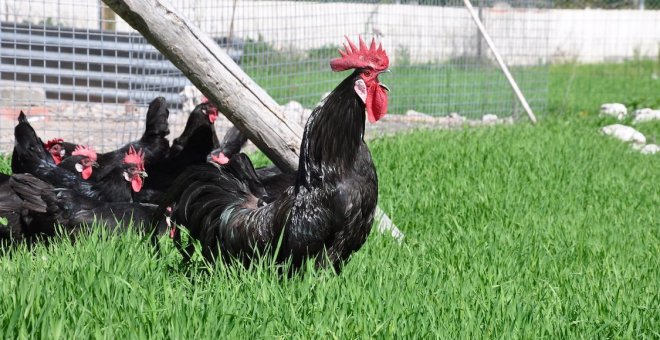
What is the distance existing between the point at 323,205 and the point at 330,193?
0.23 feet

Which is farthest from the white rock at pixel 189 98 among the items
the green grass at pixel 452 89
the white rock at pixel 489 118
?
the white rock at pixel 489 118

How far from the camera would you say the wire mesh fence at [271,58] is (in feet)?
31.4

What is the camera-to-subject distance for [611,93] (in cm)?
1773

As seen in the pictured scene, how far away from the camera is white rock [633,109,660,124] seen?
45.4 feet

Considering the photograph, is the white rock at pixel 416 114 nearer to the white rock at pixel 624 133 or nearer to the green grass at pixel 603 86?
the white rock at pixel 624 133

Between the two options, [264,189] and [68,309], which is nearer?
[68,309]

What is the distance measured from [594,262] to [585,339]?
169 centimetres

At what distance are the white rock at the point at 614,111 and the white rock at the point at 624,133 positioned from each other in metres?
1.47

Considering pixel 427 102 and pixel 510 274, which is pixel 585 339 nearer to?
pixel 510 274

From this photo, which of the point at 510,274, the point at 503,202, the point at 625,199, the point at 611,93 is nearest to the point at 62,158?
the point at 503,202

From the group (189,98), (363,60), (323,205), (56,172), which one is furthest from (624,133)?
(323,205)

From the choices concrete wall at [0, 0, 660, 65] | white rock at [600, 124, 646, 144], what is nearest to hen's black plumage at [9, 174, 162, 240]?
concrete wall at [0, 0, 660, 65]

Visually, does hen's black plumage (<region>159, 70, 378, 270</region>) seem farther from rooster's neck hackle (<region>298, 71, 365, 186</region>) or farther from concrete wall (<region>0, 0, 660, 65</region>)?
concrete wall (<region>0, 0, 660, 65</region>)

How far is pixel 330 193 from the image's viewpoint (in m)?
4.61
